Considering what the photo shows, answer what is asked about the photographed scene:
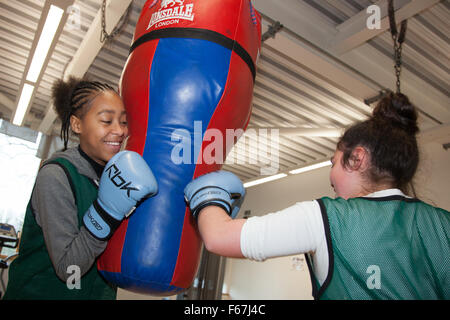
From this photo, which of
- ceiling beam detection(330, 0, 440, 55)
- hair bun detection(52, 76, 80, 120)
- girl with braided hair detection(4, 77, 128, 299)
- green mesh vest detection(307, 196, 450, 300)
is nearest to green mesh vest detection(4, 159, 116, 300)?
girl with braided hair detection(4, 77, 128, 299)

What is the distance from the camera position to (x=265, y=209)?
906 cm

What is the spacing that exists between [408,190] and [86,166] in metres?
1.27

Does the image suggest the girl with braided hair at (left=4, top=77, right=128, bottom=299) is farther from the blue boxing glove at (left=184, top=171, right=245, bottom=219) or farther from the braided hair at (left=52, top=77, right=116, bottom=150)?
the blue boxing glove at (left=184, top=171, right=245, bottom=219)

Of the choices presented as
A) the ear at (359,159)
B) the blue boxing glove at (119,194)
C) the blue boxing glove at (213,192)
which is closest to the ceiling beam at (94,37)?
the blue boxing glove at (119,194)

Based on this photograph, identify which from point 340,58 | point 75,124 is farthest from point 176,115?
point 340,58

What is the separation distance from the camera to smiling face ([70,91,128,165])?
59.1 inches

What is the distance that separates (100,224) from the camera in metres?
1.25

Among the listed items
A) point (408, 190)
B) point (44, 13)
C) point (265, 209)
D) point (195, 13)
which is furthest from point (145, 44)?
point (265, 209)

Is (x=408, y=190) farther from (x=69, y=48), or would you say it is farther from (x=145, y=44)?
(x=69, y=48)

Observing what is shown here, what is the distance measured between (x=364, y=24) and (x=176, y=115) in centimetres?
289

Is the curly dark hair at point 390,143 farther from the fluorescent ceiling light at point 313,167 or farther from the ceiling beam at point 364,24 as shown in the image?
the fluorescent ceiling light at point 313,167

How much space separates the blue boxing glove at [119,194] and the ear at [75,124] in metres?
0.41

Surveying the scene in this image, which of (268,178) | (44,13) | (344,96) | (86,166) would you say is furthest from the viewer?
(268,178)

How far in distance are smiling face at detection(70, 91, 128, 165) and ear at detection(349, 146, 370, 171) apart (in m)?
0.93
